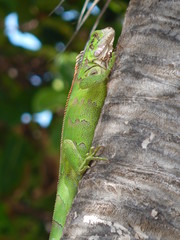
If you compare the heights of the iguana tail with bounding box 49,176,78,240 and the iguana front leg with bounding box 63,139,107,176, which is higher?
the iguana front leg with bounding box 63,139,107,176

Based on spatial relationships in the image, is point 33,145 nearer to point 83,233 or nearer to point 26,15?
point 26,15

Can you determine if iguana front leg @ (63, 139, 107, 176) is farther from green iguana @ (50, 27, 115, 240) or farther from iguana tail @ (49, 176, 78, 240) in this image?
iguana tail @ (49, 176, 78, 240)

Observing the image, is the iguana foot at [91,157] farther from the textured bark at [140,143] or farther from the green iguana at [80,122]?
the green iguana at [80,122]

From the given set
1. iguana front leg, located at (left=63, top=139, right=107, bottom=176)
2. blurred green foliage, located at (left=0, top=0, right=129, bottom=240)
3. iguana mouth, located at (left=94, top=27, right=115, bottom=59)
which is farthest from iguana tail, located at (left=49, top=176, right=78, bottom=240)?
blurred green foliage, located at (left=0, top=0, right=129, bottom=240)

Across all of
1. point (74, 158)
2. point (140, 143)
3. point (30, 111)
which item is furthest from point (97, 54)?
point (30, 111)

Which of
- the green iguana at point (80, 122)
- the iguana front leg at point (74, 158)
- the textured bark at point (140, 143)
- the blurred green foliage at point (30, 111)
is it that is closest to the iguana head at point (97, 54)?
the green iguana at point (80, 122)
